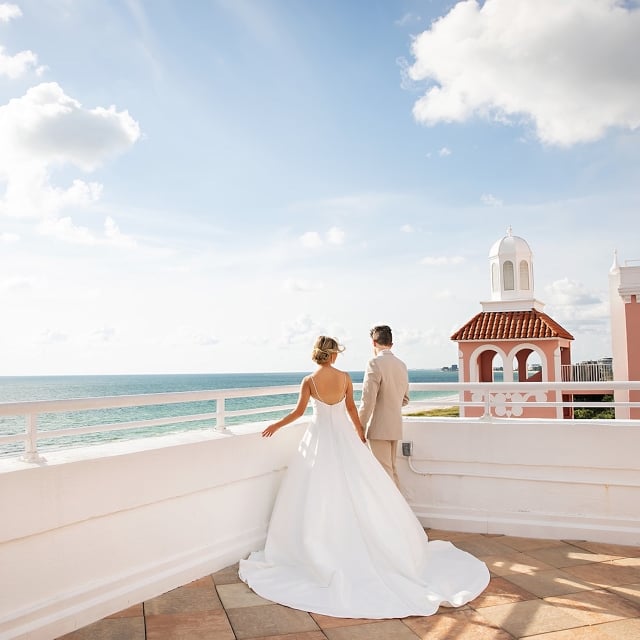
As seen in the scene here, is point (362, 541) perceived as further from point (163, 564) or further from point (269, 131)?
point (269, 131)

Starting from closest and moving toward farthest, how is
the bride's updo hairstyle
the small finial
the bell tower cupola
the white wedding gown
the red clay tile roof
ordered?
the white wedding gown → the bride's updo hairstyle → the red clay tile roof → the small finial → the bell tower cupola

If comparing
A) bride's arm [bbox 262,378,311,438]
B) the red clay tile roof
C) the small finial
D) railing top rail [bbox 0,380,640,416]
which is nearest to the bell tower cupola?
the red clay tile roof

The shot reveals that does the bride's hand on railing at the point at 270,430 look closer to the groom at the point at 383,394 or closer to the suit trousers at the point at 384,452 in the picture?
the groom at the point at 383,394

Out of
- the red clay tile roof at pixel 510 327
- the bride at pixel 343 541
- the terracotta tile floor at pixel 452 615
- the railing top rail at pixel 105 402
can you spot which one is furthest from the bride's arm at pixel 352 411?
the red clay tile roof at pixel 510 327

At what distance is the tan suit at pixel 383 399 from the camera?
503 centimetres

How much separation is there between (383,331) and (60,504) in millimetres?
2674

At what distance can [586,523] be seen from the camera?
5262 mm

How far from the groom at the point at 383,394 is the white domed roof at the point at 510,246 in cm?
1526

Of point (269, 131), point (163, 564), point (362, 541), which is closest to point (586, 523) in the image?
point (362, 541)

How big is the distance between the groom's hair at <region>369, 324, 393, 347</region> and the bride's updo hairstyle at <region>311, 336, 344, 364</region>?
425 millimetres

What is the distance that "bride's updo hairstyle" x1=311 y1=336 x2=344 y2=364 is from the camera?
15.4ft

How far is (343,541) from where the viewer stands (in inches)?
168

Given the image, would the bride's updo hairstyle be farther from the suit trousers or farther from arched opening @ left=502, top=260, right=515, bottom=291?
arched opening @ left=502, top=260, right=515, bottom=291

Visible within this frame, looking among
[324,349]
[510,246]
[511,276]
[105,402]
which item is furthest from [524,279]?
[105,402]
